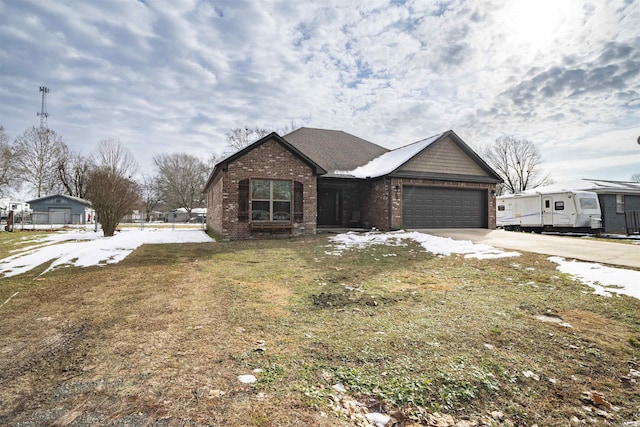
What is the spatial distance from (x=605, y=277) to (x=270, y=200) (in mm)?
10388

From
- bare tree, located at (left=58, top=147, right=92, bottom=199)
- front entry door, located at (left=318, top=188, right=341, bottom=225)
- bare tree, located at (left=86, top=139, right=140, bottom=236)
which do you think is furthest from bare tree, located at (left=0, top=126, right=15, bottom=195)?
front entry door, located at (left=318, top=188, right=341, bottom=225)

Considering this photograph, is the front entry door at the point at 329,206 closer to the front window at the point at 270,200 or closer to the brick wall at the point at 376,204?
the brick wall at the point at 376,204

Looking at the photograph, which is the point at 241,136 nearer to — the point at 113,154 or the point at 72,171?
the point at 113,154

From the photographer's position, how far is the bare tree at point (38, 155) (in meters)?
32.8

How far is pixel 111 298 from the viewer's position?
4891mm

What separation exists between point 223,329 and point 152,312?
1.30 m

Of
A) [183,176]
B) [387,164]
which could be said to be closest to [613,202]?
[387,164]

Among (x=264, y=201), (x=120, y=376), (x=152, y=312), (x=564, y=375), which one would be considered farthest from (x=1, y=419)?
(x=264, y=201)

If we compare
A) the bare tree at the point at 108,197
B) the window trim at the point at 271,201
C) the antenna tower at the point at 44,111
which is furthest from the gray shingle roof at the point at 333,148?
the antenna tower at the point at 44,111

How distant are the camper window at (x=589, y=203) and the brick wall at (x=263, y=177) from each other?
14005mm

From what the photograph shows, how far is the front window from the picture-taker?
1269 cm

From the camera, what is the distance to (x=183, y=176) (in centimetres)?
4622

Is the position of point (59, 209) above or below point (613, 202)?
below

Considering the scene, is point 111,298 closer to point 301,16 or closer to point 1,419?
point 1,419
